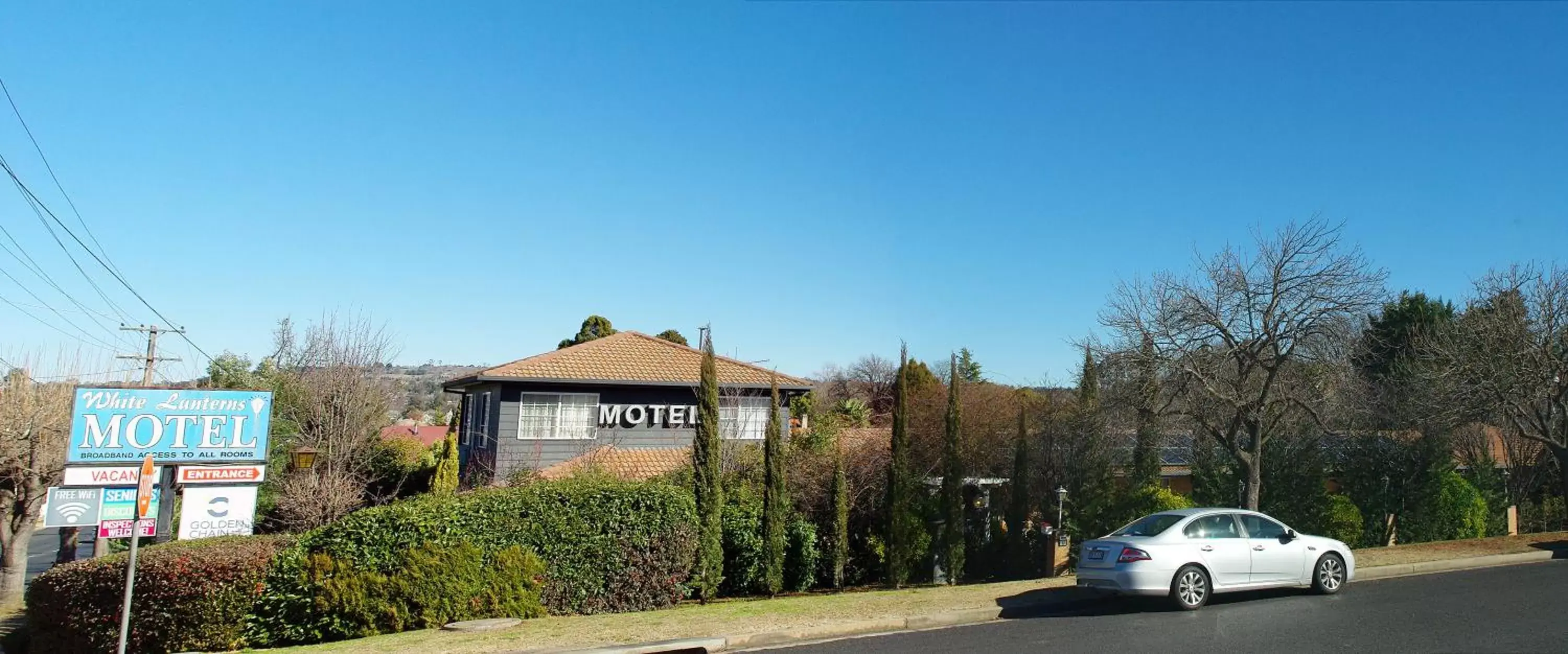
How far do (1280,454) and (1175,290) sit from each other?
7.28 metres

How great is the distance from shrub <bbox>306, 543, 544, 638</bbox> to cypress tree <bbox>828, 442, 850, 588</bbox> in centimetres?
703

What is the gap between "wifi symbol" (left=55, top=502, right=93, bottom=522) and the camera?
1326 cm

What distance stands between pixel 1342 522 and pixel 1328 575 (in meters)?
10.6

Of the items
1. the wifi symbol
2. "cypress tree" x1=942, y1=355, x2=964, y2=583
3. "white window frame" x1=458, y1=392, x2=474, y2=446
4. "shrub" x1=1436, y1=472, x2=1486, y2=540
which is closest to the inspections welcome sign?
the wifi symbol

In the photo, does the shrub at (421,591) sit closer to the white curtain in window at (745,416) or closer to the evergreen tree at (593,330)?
the white curtain in window at (745,416)

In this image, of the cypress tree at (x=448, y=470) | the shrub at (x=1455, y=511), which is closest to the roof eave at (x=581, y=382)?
the cypress tree at (x=448, y=470)

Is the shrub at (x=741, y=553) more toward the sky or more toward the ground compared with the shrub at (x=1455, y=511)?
more toward the ground

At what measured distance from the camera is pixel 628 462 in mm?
24062

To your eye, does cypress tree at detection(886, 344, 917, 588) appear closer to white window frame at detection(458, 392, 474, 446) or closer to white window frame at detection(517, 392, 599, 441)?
white window frame at detection(517, 392, 599, 441)

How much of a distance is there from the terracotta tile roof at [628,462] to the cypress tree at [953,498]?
5655 millimetres

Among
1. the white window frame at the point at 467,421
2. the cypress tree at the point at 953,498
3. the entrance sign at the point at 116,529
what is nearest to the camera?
the entrance sign at the point at 116,529

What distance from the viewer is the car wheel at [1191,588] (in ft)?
40.9

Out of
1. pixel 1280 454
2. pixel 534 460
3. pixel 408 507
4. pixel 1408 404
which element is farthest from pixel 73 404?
pixel 1408 404

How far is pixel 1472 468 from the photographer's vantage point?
88.2 ft
